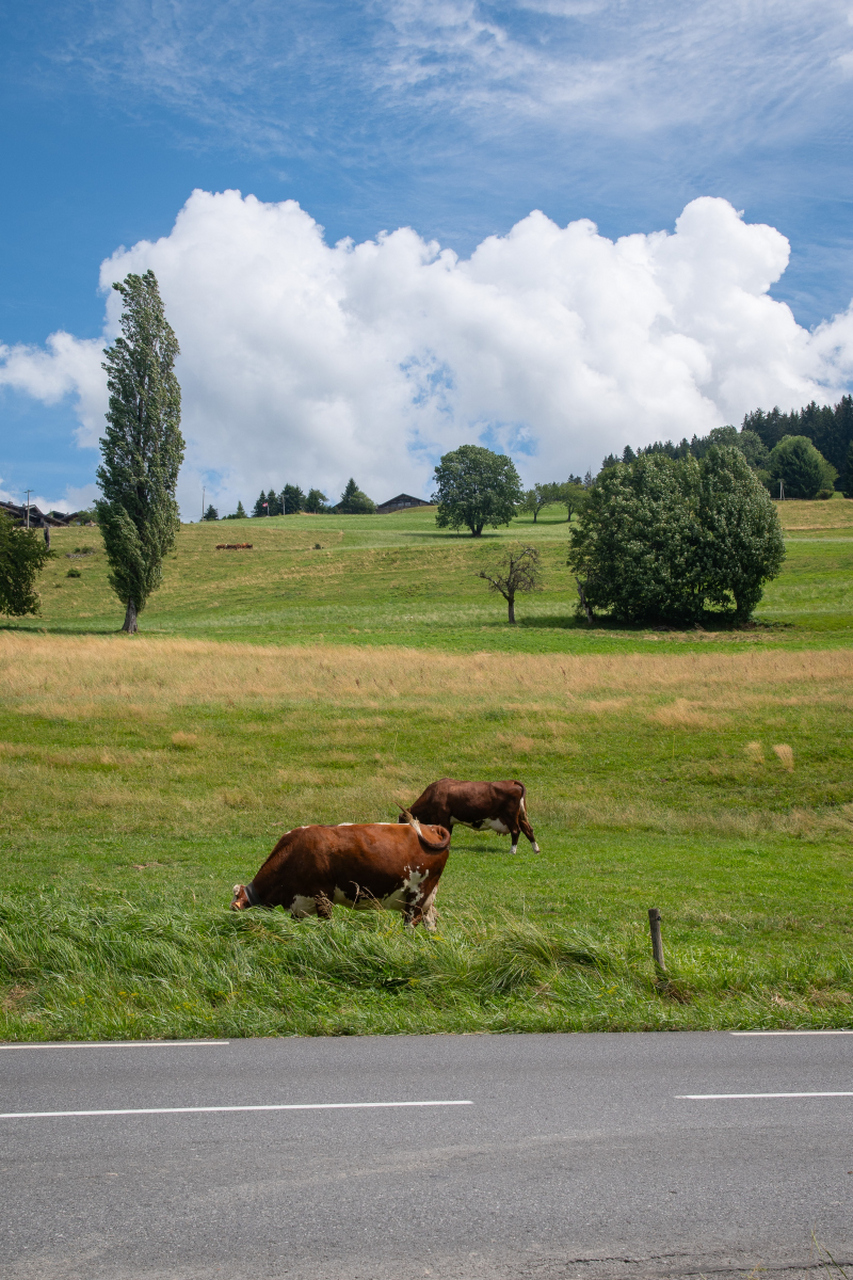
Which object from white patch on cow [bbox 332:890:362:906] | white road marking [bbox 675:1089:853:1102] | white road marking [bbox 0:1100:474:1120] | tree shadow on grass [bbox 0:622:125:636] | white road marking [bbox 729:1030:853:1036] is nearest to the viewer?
white road marking [bbox 0:1100:474:1120]

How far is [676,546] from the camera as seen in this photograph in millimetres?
64125

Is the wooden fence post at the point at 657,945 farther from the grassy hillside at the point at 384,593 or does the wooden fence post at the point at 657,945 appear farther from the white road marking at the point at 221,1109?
the grassy hillside at the point at 384,593

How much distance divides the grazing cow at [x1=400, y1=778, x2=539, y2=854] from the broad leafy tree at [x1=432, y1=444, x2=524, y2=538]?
11193 centimetres

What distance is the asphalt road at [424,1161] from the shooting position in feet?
16.3

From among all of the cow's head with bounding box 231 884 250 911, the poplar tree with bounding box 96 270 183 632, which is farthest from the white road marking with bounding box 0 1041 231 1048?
the poplar tree with bounding box 96 270 183 632

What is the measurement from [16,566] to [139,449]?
11.3m

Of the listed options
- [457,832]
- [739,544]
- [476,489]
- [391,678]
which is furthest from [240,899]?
[476,489]

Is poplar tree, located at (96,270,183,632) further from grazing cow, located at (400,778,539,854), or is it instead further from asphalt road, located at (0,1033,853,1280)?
asphalt road, located at (0,1033,853,1280)

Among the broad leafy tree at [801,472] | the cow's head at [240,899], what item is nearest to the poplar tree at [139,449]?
the cow's head at [240,899]

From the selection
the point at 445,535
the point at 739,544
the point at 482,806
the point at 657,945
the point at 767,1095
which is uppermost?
the point at 445,535

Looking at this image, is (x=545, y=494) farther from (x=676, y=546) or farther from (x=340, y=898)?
(x=340, y=898)

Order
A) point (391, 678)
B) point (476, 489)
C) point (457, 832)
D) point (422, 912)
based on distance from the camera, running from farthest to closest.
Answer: point (476, 489)
point (391, 678)
point (457, 832)
point (422, 912)

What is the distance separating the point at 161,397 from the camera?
191 ft

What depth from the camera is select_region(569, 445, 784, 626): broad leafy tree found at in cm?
6400
